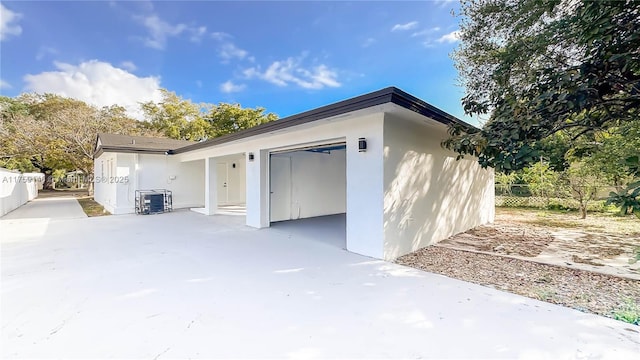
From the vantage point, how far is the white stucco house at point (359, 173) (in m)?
4.90

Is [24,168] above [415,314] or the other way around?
above

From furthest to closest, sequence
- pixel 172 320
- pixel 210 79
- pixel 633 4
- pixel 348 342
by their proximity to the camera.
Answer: pixel 210 79, pixel 633 4, pixel 172 320, pixel 348 342

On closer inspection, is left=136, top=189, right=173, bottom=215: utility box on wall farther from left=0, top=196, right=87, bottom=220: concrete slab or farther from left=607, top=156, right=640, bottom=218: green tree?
left=607, top=156, right=640, bottom=218: green tree

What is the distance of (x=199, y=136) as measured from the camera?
26797 millimetres

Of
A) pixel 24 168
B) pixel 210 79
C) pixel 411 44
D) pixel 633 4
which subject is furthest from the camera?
pixel 24 168

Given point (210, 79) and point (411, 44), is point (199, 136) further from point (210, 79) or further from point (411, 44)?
point (411, 44)

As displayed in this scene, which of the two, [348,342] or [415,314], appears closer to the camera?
[348,342]

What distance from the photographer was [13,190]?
12.2 meters

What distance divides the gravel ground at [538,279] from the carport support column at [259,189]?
4.22m

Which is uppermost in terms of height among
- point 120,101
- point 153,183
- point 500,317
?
point 120,101

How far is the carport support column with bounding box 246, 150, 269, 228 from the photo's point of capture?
778 centimetres

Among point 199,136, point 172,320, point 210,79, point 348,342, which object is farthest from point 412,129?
point 199,136

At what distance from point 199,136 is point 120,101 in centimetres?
664

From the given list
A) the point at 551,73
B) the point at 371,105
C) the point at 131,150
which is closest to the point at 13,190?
the point at 131,150
